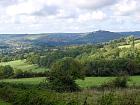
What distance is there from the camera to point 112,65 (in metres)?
132

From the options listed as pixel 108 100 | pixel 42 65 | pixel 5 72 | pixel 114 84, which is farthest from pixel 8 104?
pixel 42 65

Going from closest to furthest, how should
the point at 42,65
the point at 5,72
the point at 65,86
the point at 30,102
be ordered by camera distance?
the point at 30,102 → the point at 65,86 → the point at 5,72 → the point at 42,65

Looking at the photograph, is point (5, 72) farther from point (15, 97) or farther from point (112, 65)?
point (15, 97)

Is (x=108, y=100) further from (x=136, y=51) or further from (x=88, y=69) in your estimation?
(x=136, y=51)

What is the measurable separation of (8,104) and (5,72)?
97269 mm

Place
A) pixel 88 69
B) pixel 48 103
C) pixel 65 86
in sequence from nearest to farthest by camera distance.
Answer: pixel 48 103
pixel 65 86
pixel 88 69

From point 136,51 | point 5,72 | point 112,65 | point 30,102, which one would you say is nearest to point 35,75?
point 5,72

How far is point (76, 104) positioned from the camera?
34438 mm

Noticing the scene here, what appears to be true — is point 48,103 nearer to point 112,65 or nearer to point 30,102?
point 30,102

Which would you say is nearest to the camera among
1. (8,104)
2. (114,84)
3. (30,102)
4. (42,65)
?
(30,102)

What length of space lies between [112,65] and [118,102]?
99.5 meters

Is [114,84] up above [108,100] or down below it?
below

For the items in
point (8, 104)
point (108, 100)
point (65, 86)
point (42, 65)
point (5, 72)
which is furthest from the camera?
point (42, 65)

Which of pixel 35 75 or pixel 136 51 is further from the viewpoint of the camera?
pixel 136 51
